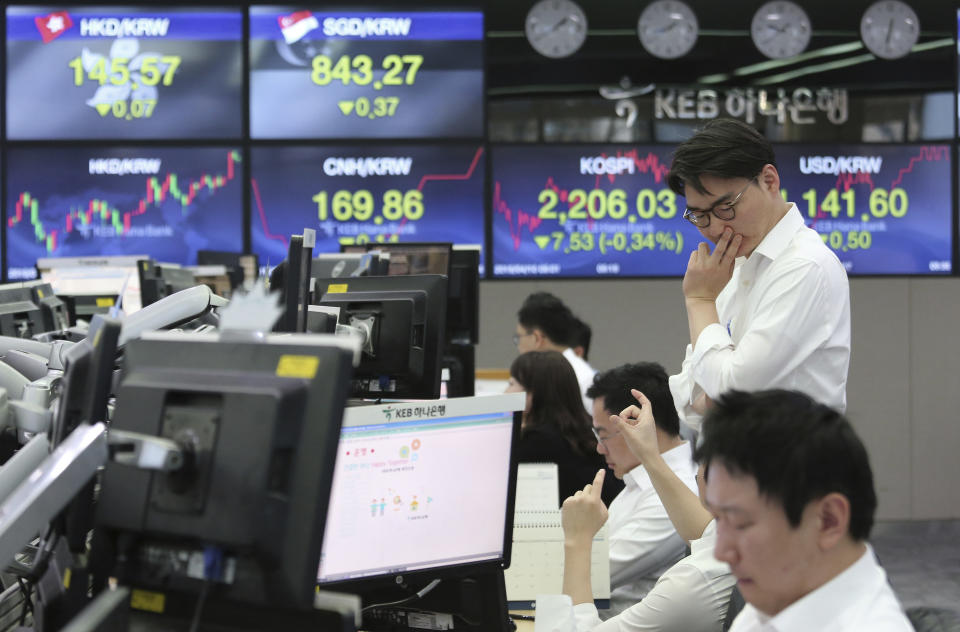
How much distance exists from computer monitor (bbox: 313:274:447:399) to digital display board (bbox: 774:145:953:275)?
4.09m

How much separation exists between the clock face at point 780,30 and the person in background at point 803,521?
17.7 ft

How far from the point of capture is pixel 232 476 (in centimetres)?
105

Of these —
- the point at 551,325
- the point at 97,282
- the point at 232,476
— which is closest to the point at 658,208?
the point at 551,325

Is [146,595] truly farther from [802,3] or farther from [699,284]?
[802,3]

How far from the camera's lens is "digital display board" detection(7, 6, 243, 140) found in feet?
19.2

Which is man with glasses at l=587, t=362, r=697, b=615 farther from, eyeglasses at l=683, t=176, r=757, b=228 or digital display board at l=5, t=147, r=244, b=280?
digital display board at l=5, t=147, r=244, b=280

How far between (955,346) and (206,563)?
20.4 feet

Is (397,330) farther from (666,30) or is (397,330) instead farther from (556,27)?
(666,30)

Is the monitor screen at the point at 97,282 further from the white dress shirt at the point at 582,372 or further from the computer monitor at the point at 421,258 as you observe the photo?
the white dress shirt at the point at 582,372

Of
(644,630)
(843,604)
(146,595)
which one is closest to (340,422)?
(146,595)

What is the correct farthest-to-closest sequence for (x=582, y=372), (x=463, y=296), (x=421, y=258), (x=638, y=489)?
(x=582, y=372), (x=463, y=296), (x=421, y=258), (x=638, y=489)

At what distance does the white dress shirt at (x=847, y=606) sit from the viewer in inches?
47.2

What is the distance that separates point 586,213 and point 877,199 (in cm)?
167

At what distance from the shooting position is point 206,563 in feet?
3.56
